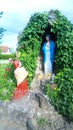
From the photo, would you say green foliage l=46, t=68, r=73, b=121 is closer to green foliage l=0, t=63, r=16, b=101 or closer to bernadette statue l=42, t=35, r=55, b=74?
bernadette statue l=42, t=35, r=55, b=74

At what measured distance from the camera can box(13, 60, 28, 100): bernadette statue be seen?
410 inches

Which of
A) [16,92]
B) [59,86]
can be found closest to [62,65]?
[59,86]

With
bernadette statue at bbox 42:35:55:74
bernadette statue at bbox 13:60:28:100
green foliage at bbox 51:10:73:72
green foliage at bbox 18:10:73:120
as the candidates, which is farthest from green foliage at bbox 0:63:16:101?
green foliage at bbox 51:10:73:72

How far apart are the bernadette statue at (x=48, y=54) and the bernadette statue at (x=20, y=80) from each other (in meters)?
0.82

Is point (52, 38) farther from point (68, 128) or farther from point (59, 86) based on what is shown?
point (68, 128)

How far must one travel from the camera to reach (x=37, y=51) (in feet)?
36.6

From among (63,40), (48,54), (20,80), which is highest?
(63,40)

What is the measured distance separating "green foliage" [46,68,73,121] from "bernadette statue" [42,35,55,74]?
30.9 inches

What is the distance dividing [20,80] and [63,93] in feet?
3.79

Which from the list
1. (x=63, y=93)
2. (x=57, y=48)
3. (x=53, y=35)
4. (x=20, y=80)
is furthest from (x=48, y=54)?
(x=63, y=93)

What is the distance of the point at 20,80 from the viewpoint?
1052cm

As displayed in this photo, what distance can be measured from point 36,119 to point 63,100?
0.77 meters

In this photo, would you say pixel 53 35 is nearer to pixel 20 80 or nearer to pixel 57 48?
pixel 57 48

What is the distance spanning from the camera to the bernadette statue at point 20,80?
10.4m
